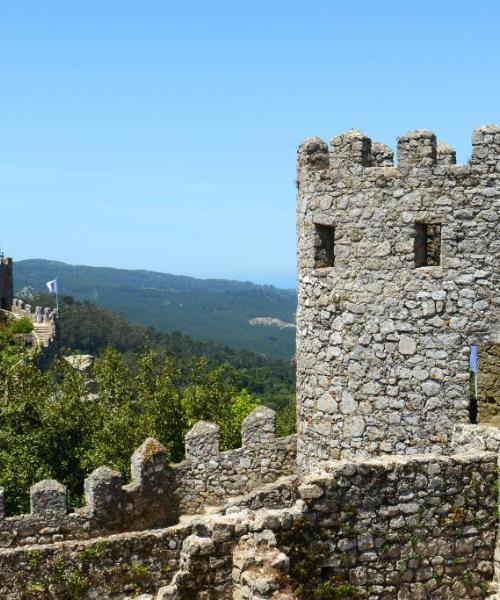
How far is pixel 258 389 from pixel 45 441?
2690 inches

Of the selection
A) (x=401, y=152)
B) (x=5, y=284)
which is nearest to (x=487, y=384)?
(x=401, y=152)

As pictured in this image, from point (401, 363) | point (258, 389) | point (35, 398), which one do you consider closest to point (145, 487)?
point (401, 363)

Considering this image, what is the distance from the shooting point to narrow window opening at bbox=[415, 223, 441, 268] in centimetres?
1207

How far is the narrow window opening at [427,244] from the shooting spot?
39.6 feet

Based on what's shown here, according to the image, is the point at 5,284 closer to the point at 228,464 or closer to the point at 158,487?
the point at 228,464

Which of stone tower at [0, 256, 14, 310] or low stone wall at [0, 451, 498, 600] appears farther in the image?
stone tower at [0, 256, 14, 310]

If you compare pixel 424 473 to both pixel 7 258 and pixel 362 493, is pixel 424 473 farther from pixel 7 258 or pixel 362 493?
pixel 7 258

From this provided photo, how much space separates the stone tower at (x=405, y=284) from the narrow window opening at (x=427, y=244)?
0.01 m

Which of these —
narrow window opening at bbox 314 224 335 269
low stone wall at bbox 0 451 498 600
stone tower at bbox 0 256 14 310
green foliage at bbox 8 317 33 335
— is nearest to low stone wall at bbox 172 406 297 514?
narrow window opening at bbox 314 224 335 269

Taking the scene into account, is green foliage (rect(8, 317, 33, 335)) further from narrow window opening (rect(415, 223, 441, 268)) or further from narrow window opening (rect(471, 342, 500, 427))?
narrow window opening (rect(471, 342, 500, 427))

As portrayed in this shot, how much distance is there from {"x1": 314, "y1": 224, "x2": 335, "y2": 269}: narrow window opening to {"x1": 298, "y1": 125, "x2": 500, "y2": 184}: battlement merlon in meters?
0.72

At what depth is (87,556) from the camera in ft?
37.4

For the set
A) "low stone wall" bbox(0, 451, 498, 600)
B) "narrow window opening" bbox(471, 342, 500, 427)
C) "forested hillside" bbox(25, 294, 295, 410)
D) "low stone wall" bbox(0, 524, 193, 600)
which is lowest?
"forested hillside" bbox(25, 294, 295, 410)

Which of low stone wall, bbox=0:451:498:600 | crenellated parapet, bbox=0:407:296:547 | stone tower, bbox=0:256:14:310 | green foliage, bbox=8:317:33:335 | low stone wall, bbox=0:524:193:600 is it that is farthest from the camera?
stone tower, bbox=0:256:14:310
